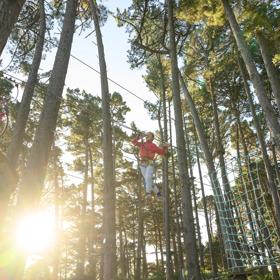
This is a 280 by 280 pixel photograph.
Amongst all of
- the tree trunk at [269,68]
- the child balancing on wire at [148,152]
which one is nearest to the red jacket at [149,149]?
the child balancing on wire at [148,152]

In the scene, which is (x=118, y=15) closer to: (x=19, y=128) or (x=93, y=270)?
(x=19, y=128)

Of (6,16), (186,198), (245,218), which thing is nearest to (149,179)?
(186,198)

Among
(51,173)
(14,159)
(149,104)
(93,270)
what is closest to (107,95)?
(14,159)

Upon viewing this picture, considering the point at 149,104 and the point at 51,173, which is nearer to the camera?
the point at 149,104

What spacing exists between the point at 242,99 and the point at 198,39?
3.89m

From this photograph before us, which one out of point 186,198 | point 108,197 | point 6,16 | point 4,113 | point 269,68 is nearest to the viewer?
point 6,16

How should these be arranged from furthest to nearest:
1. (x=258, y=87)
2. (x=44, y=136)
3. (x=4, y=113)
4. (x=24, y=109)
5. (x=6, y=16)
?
(x=24, y=109)
(x=258, y=87)
(x=4, y=113)
(x=44, y=136)
(x=6, y=16)

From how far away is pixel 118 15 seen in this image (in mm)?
11086

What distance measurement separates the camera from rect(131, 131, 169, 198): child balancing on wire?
7.01 metres

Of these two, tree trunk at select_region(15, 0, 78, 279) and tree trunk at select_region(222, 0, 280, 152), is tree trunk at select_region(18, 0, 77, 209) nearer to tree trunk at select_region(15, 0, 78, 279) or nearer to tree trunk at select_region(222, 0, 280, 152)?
tree trunk at select_region(15, 0, 78, 279)

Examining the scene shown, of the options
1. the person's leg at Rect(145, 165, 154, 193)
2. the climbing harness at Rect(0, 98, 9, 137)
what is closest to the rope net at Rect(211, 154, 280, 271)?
the person's leg at Rect(145, 165, 154, 193)

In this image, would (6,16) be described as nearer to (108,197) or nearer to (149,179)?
(108,197)

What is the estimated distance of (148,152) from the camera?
7.10 metres

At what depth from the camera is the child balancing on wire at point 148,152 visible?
7009mm
